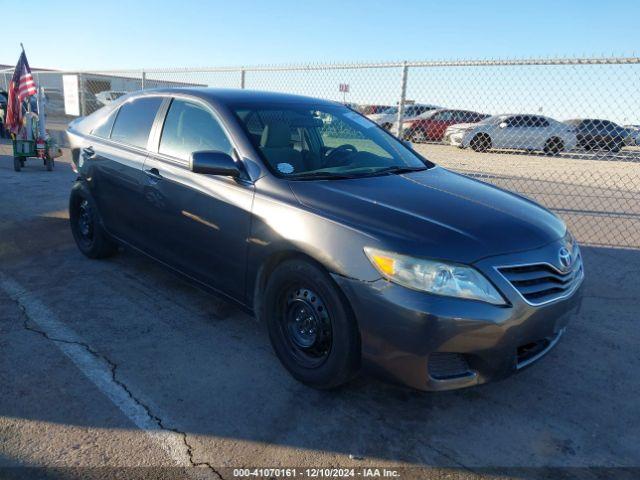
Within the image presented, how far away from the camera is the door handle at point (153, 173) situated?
3745 millimetres

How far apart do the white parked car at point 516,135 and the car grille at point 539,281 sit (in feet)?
29.7

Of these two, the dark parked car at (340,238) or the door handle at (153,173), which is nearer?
the dark parked car at (340,238)

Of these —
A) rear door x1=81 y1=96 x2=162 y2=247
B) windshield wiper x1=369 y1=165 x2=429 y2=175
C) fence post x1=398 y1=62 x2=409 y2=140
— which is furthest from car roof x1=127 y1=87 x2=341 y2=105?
fence post x1=398 y1=62 x2=409 y2=140

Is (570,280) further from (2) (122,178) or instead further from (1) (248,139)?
(2) (122,178)

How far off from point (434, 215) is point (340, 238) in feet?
1.78

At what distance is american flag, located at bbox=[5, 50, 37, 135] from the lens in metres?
10.1

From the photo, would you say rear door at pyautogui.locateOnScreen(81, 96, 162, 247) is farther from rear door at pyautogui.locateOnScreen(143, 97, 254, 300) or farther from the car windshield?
the car windshield

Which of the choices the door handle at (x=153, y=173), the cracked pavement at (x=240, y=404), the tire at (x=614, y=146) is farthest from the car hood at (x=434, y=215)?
the tire at (x=614, y=146)

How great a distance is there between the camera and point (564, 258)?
279 centimetres

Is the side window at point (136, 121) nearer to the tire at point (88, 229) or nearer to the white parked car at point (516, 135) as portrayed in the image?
the tire at point (88, 229)

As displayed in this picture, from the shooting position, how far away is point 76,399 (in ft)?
9.08

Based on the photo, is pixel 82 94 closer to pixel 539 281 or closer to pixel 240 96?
pixel 240 96

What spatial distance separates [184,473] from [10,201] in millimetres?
6707

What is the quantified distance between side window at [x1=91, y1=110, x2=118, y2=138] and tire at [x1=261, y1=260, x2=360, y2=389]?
2608 mm
